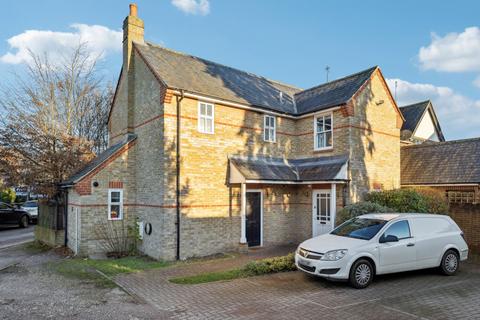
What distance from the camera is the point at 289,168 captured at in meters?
14.9

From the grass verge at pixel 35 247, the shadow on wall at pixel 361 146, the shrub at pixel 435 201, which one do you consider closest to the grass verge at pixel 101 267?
the grass verge at pixel 35 247

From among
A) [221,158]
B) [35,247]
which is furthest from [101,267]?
[35,247]

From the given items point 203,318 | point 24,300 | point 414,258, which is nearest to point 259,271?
point 203,318

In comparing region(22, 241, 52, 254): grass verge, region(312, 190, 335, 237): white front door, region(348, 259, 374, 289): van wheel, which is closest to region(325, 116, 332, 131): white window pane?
region(312, 190, 335, 237): white front door

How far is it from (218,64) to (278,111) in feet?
13.7

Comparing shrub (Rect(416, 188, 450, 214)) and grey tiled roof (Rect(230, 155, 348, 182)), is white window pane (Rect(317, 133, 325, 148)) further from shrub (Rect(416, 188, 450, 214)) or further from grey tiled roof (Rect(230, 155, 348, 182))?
shrub (Rect(416, 188, 450, 214))

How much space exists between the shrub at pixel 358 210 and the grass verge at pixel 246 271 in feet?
10.5

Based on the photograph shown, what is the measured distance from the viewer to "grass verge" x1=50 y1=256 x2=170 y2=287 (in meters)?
9.52

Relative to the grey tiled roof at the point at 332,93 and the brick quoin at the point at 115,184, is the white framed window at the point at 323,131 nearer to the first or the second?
the grey tiled roof at the point at 332,93

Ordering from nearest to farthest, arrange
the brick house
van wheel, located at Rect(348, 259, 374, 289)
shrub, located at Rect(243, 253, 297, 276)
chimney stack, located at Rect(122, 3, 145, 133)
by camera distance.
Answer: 1. van wheel, located at Rect(348, 259, 374, 289)
2. shrub, located at Rect(243, 253, 297, 276)
3. the brick house
4. chimney stack, located at Rect(122, 3, 145, 133)

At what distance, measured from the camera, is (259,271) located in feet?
30.9

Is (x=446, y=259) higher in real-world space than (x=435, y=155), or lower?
lower

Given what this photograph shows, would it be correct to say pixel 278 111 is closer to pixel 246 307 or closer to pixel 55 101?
pixel 246 307

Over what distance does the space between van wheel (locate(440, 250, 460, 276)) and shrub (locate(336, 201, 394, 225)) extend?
2871 mm
